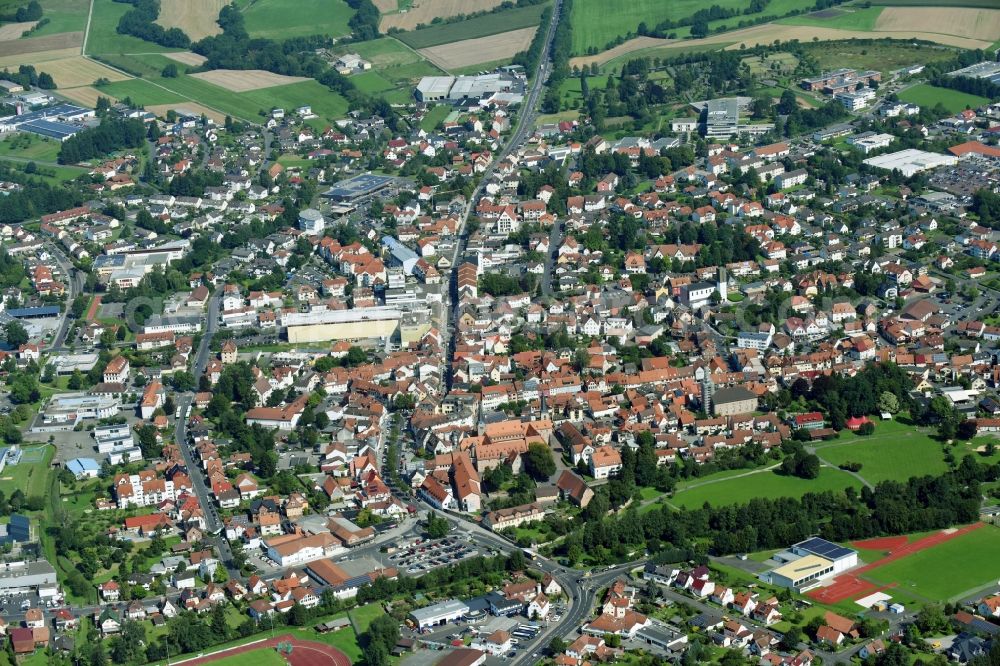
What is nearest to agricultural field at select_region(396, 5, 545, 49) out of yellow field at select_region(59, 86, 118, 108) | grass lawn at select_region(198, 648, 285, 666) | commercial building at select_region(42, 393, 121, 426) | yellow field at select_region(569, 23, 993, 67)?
yellow field at select_region(569, 23, 993, 67)

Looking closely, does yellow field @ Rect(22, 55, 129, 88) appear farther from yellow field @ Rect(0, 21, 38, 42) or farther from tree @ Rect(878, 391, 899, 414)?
tree @ Rect(878, 391, 899, 414)

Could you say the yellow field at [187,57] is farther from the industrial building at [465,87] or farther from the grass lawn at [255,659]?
the grass lawn at [255,659]

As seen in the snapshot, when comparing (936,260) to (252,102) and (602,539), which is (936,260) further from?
(252,102)


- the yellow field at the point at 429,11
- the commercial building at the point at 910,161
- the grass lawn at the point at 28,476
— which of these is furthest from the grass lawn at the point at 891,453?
the yellow field at the point at 429,11

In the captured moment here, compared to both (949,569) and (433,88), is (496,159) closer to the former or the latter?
(433,88)

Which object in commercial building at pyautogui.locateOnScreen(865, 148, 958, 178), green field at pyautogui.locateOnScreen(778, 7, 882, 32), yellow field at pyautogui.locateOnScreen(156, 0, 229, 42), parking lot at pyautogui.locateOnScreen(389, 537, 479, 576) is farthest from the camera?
yellow field at pyautogui.locateOnScreen(156, 0, 229, 42)

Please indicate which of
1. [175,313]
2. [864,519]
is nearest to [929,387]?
[864,519]

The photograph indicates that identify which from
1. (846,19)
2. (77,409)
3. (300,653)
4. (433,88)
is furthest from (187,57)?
(300,653)
